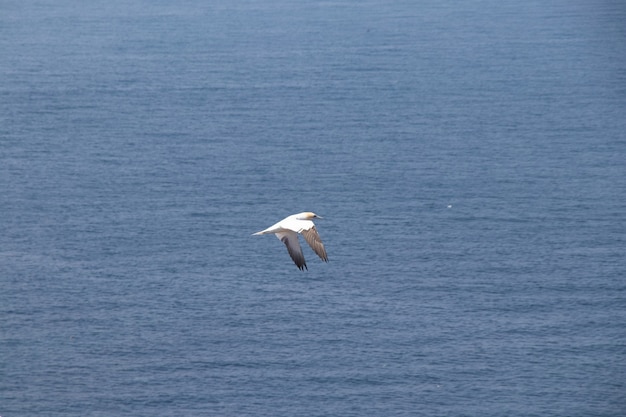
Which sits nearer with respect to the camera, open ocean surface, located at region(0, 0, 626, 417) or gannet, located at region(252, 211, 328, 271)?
gannet, located at region(252, 211, 328, 271)

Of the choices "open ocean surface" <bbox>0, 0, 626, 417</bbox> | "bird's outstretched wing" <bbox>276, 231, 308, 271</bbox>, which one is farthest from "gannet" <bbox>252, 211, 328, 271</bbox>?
"open ocean surface" <bbox>0, 0, 626, 417</bbox>

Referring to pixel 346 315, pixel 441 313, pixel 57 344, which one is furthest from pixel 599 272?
pixel 57 344

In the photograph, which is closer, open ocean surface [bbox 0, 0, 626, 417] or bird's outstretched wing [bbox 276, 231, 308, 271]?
bird's outstretched wing [bbox 276, 231, 308, 271]

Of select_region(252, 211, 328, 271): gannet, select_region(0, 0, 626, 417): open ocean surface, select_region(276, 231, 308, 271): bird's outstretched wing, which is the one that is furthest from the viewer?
select_region(0, 0, 626, 417): open ocean surface

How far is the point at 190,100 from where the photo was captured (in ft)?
556

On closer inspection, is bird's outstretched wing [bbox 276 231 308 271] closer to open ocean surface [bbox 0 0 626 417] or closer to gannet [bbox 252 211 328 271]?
gannet [bbox 252 211 328 271]

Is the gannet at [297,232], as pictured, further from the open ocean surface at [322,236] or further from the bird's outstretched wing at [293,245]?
the open ocean surface at [322,236]

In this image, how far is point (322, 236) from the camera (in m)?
132

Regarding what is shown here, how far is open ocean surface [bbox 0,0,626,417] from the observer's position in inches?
4437

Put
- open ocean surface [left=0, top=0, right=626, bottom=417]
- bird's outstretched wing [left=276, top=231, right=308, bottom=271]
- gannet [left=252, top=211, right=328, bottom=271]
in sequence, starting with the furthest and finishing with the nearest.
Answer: open ocean surface [left=0, top=0, right=626, bottom=417], bird's outstretched wing [left=276, top=231, right=308, bottom=271], gannet [left=252, top=211, right=328, bottom=271]

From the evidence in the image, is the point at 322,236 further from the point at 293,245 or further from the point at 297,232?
the point at 297,232

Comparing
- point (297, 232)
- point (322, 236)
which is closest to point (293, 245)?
point (297, 232)

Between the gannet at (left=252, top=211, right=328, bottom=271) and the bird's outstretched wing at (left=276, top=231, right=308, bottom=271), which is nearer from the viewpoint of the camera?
the gannet at (left=252, top=211, right=328, bottom=271)

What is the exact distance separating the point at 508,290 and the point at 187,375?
33522 millimetres
